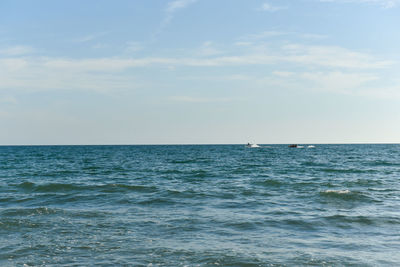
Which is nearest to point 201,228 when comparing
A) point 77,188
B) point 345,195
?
point 345,195

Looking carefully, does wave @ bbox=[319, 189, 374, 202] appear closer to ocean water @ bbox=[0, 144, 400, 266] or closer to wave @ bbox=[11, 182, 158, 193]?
ocean water @ bbox=[0, 144, 400, 266]

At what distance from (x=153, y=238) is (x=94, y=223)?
Result: 322 centimetres

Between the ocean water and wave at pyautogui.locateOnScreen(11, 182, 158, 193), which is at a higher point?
the ocean water

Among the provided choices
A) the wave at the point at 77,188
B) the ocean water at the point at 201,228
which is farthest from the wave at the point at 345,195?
the wave at the point at 77,188

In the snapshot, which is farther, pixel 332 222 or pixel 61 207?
pixel 61 207

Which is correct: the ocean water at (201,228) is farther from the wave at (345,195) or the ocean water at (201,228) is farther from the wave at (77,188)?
the wave at (77,188)

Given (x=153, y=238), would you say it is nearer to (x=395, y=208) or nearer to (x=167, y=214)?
(x=167, y=214)

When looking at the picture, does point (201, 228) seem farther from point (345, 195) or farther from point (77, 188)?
Answer: point (77, 188)

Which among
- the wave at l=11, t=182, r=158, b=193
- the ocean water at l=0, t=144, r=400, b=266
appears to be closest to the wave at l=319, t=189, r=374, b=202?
the ocean water at l=0, t=144, r=400, b=266

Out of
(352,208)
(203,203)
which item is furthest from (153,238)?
(352,208)

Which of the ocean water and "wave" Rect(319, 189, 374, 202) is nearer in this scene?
the ocean water

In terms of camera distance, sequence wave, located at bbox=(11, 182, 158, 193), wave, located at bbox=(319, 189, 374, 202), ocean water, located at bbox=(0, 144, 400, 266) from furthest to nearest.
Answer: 1. wave, located at bbox=(11, 182, 158, 193)
2. wave, located at bbox=(319, 189, 374, 202)
3. ocean water, located at bbox=(0, 144, 400, 266)

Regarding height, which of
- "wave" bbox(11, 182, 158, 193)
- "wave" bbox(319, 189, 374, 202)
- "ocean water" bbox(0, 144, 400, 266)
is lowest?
"wave" bbox(11, 182, 158, 193)

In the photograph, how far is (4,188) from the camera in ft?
75.6
